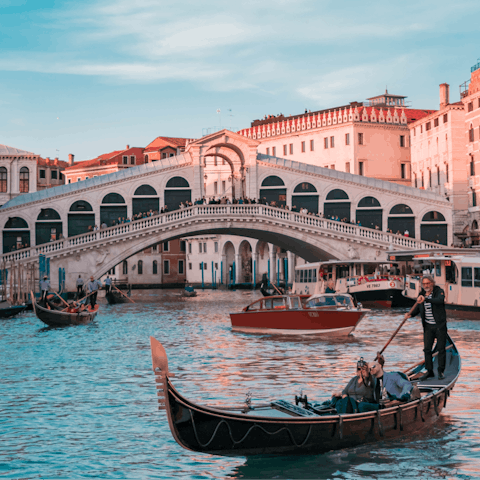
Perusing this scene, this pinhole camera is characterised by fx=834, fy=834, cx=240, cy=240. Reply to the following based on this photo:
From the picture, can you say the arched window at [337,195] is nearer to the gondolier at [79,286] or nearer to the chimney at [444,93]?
the chimney at [444,93]

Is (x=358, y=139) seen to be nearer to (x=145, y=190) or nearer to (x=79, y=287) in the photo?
(x=145, y=190)

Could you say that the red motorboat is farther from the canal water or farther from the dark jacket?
the dark jacket

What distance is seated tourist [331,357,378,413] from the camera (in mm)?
9555

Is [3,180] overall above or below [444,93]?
below

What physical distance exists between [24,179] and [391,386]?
51102 mm

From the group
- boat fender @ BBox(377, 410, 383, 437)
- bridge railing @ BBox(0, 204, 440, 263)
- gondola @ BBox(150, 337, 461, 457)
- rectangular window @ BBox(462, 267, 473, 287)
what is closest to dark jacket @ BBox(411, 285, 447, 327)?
gondola @ BBox(150, 337, 461, 457)

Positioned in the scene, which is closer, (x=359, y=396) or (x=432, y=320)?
(x=359, y=396)

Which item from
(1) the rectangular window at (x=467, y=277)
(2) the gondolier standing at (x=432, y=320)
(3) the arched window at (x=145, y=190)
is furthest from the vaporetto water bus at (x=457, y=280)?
(3) the arched window at (x=145, y=190)

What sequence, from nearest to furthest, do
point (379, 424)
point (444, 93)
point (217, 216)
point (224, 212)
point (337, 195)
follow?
point (379, 424)
point (217, 216)
point (224, 212)
point (337, 195)
point (444, 93)

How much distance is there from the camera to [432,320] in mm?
11672

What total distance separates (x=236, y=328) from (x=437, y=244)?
958 inches

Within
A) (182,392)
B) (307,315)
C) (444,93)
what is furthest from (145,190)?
(182,392)

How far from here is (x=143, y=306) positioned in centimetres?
3950

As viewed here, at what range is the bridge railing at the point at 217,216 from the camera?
138 feet
